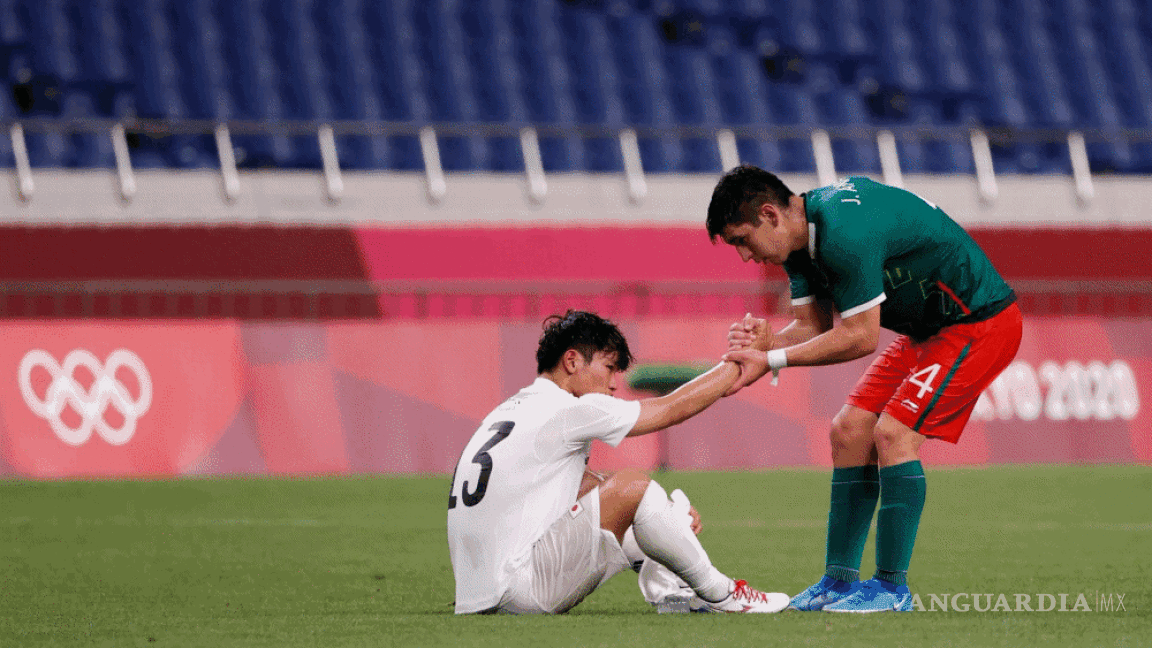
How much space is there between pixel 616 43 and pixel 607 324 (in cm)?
1465

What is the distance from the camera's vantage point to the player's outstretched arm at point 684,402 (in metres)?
5.62

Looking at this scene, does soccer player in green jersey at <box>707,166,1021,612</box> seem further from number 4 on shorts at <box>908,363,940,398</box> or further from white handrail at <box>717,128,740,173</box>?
white handrail at <box>717,128,740,173</box>

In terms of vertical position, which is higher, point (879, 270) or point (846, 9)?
point (846, 9)

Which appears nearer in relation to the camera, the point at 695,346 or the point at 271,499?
the point at 271,499

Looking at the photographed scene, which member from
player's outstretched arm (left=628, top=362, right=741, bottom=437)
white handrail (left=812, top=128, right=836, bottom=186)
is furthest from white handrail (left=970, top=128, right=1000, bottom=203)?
player's outstretched arm (left=628, top=362, right=741, bottom=437)

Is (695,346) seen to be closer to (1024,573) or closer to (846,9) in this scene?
(1024,573)

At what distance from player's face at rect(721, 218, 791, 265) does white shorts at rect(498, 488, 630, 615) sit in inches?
39.3

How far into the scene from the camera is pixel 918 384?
599cm

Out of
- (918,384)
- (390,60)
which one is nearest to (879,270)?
(918,384)

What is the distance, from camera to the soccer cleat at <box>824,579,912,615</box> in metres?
5.88

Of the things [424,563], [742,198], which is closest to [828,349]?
[742,198]

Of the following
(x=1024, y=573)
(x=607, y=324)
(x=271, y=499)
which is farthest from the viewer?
(x=271, y=499)

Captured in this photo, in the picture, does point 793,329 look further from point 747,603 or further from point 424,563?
point 424,563

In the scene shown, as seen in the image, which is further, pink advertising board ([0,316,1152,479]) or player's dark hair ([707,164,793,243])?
pink advertising board ([0,316,1152,479])
